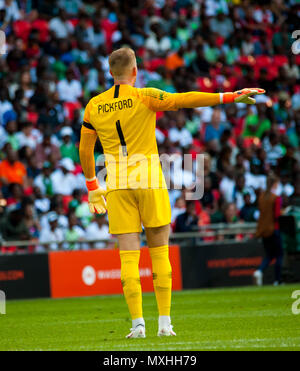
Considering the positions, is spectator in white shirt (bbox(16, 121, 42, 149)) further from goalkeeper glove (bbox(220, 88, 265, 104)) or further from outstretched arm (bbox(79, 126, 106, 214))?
goalkeeper glove (bbox(220, 88, 265, 104))

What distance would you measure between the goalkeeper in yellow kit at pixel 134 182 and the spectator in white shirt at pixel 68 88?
13.5m

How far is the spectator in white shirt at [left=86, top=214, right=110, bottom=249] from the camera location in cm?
1936

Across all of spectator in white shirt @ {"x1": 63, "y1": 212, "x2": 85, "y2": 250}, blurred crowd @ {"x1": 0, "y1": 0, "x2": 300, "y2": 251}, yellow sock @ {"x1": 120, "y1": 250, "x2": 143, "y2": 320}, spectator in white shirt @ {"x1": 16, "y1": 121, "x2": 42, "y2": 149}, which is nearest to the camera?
yellow sock @ {"x1": 120, "y1": 250, "x2": 143, "y2": 320}

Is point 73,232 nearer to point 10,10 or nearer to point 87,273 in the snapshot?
point 87,273

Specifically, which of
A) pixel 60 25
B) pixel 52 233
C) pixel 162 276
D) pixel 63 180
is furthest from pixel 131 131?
pixel 60 25

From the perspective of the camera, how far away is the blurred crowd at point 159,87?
1947 cm

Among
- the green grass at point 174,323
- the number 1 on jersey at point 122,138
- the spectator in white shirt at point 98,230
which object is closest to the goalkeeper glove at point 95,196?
the number 1 on jersey at point 122,138

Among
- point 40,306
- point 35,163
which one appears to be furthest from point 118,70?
point 35,163

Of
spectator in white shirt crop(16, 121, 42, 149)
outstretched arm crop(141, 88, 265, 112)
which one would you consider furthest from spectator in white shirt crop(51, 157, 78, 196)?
outstretched arm crop(141, 88, 265, 112)

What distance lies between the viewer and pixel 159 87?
23453 millimetres

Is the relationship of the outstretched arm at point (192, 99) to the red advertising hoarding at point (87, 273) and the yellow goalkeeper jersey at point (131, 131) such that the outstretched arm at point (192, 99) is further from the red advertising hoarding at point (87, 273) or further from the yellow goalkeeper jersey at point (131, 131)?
the red advertising hoarding at point (87, 273)

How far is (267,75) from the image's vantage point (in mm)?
26562

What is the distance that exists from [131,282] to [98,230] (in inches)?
436

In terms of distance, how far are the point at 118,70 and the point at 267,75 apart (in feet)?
60.3
